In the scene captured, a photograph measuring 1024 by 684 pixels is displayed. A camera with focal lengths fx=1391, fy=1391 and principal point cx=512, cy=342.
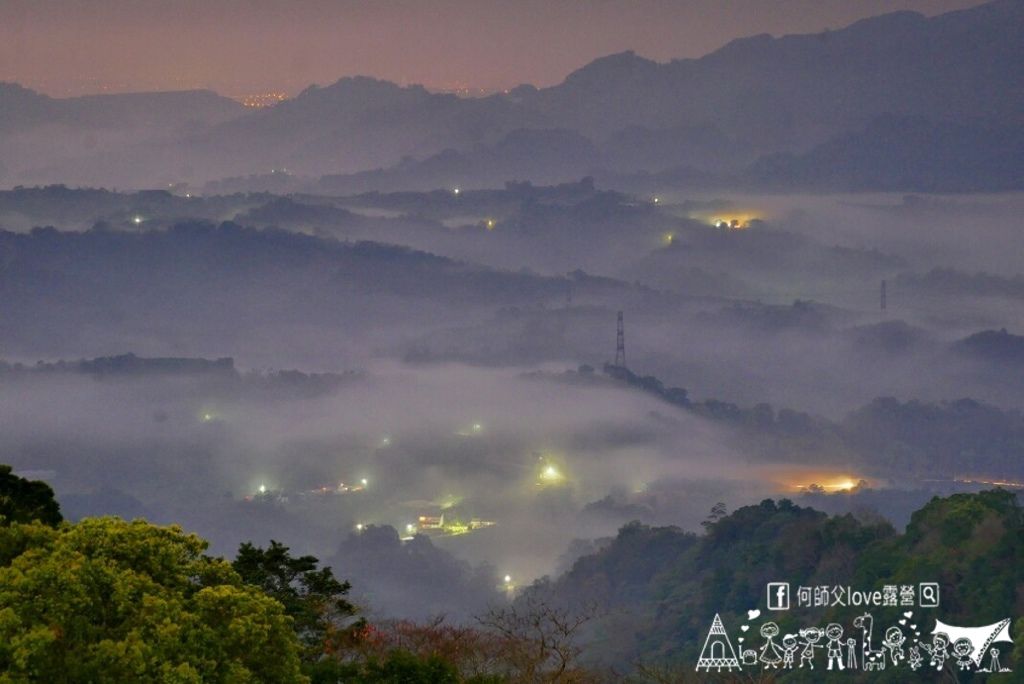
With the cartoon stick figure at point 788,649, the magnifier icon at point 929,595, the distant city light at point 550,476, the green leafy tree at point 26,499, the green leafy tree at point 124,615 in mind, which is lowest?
the green leafy tree at point 124,615

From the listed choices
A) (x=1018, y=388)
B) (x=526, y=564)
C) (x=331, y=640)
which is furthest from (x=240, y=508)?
(x=1018, y=388)

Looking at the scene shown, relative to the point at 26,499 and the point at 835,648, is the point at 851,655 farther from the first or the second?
the point at 26,499

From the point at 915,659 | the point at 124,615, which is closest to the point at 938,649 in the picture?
the point at 915,659

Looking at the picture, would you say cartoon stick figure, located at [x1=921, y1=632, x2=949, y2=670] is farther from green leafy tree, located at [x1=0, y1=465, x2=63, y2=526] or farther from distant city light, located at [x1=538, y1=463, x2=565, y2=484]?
distant city light, located at [x1=538, y1=463, x2=565, y2=484]

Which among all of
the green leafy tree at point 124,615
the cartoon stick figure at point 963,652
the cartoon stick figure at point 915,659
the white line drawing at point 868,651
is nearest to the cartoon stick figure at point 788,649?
the white line drawing at point 868,651

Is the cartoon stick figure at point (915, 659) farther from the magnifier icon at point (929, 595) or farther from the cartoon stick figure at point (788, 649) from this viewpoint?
the cartoon stick figure at point (788, 649)

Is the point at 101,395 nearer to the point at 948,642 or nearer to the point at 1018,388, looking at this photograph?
the point at 1018,388

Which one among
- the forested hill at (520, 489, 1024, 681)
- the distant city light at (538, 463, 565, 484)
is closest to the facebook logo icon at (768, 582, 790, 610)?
the forested hill at (520, 489, 1024, 681)
